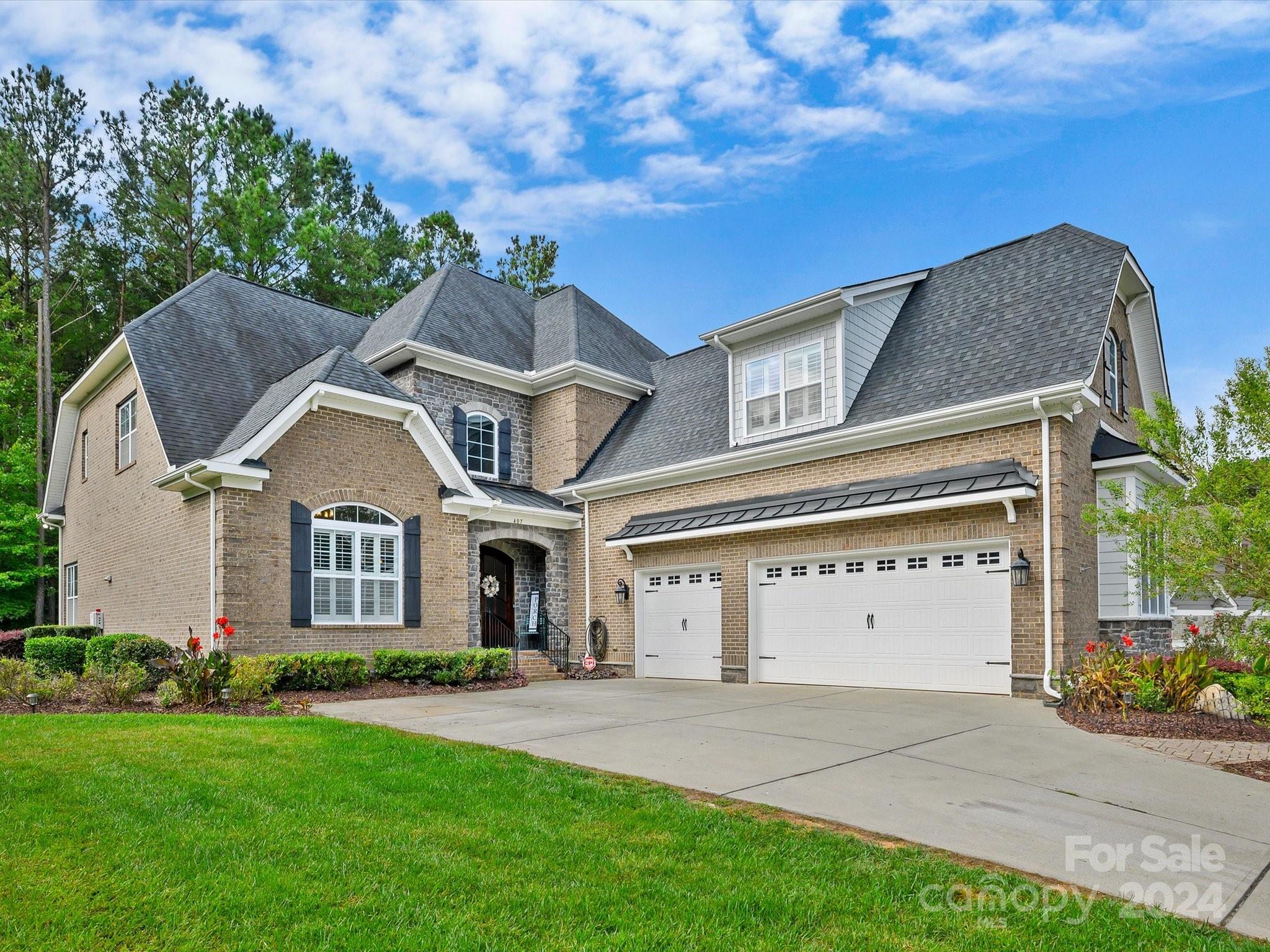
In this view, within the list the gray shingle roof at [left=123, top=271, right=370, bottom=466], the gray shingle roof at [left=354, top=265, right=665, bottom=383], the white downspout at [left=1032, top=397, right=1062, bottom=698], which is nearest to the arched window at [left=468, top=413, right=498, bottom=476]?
the gray shingle roof at [left=354, top=265, right=665, bottom=383]

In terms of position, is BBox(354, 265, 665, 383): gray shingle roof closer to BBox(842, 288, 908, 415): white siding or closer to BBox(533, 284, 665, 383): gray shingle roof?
BBox(533, 284, 665, 383): gray shingle roof

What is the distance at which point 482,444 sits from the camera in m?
19.2

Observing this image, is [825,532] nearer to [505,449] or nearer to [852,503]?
[852,503]

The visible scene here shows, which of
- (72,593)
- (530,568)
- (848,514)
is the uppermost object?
(848,514)

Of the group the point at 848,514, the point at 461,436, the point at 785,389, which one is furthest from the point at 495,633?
the point at 848,514

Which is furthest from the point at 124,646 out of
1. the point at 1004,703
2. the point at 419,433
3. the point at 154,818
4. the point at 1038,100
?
the point at 1038,100

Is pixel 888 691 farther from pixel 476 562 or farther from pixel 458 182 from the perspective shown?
pixel 458 182

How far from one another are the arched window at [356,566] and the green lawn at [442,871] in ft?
25.4

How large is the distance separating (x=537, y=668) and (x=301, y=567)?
5214mm

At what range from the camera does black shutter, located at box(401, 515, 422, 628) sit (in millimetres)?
14922

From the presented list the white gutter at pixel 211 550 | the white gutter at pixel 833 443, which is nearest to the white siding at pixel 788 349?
the white gutter at pixel 833 443

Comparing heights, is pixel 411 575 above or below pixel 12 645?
above

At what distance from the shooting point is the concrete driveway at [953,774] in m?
4.56

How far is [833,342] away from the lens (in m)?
14.8
